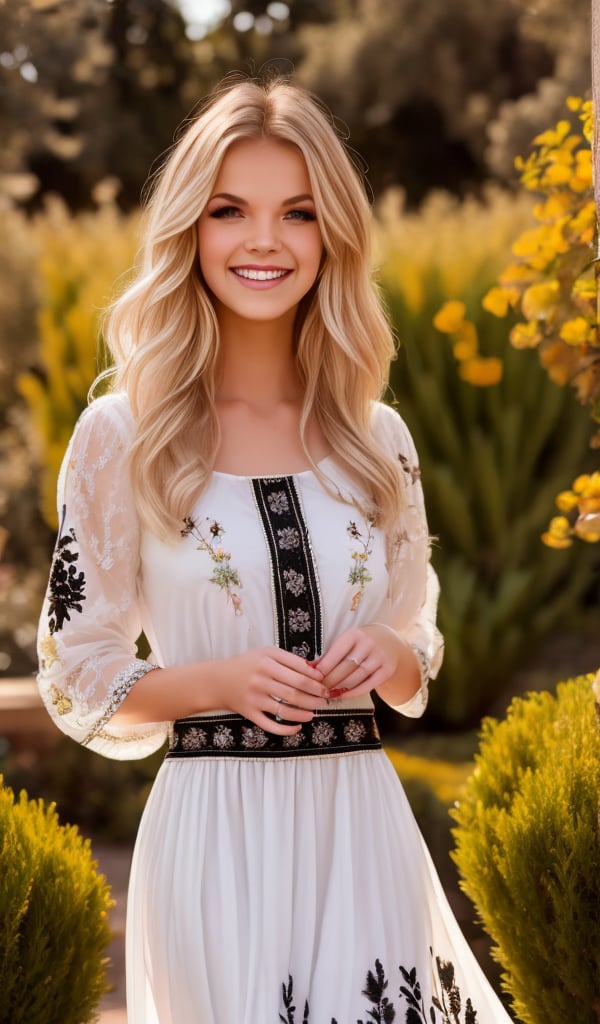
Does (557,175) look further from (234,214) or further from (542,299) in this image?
(234,214)

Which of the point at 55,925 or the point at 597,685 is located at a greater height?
the point at 597,685

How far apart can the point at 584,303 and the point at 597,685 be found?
39.2 inches

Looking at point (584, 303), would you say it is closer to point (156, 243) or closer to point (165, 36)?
point (156, 243)

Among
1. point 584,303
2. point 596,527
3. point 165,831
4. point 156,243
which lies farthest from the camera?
point 584,303

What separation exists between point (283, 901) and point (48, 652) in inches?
22.3

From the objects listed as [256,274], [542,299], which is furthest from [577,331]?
[256,274]

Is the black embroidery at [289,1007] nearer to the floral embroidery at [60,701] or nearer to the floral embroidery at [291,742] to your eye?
the floral embroidery at [291,742]

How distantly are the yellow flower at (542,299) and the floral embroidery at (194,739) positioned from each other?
136cm

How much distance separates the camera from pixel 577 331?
3027 mm

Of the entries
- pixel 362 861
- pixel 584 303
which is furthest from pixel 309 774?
pixel 584 303

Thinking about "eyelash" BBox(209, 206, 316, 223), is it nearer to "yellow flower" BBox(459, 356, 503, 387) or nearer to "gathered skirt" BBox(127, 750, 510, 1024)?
"gathered skirt" BBox(127, 750, 510, 1024)

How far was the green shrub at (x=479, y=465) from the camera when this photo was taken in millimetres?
7539

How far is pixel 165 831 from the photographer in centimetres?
238

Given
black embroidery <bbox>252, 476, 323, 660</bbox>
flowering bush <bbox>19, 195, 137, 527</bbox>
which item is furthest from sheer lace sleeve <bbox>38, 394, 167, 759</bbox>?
flowering bush <bbox>19, 195, 137, 527</bbox>
